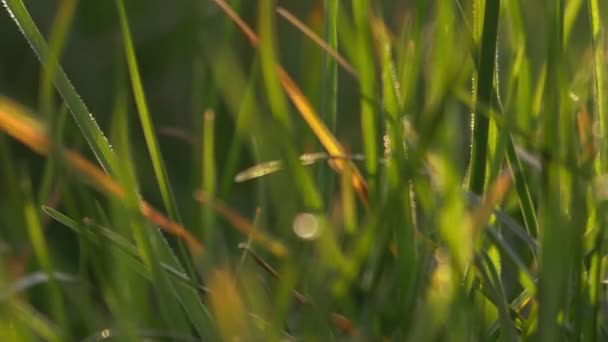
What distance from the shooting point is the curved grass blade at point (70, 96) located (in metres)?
0.59

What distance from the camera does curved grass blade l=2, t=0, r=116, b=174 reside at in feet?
1.94

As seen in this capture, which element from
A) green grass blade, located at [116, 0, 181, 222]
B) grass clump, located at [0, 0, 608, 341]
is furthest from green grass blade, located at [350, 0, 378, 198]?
green grass blade, located at [116, 0, 181, 222]

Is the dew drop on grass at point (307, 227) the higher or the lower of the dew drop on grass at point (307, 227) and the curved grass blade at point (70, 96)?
the lower

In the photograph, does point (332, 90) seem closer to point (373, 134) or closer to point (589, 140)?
point (373, 134)

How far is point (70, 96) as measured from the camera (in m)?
0.59

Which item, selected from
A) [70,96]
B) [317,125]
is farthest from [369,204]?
[70,96]

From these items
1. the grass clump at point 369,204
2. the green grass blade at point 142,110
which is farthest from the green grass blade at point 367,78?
the green grass blade at point 142,110

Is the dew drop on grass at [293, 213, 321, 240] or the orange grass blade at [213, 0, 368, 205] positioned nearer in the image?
the dew drop on grass at [293, 213, 321, 240]

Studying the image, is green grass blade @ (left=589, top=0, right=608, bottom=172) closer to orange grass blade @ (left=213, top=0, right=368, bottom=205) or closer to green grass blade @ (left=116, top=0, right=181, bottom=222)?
orange grass blade @ (left=213, top=0, right=368, bottom=205)

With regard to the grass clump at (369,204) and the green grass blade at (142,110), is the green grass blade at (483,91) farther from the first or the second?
the green grass blade at (142,110)

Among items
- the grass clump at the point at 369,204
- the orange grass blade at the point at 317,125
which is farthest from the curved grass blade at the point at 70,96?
the orange grass blade at the point at 317,125

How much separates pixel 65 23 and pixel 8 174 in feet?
0.26

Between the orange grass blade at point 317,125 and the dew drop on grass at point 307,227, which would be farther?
the orange grass blade at point 317,125

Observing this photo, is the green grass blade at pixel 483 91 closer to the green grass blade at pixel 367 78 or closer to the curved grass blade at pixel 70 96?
the green grass blade at pixel 367 78
